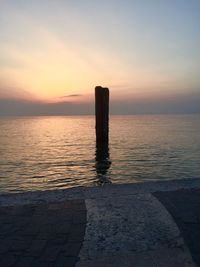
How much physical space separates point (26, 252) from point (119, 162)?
53.0 ft

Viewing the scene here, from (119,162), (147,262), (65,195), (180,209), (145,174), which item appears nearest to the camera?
(147,262)

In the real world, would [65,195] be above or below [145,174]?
above

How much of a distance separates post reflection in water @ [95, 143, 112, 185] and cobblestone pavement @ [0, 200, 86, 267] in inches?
338

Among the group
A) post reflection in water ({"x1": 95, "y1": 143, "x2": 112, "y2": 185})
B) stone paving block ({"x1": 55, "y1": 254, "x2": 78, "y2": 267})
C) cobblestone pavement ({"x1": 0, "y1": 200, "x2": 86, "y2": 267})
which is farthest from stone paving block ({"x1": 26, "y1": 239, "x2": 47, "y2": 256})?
post reflection in water ({"x1": 95, "y1": 143, "x2": 112, "y2": 185})

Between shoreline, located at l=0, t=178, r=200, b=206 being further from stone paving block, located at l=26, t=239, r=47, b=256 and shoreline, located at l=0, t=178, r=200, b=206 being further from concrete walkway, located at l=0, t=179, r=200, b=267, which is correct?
stone paving block, located at l=26, t=239, r=47, b=256

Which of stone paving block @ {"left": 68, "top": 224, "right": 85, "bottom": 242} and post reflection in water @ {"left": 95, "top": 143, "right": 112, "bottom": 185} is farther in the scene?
post reflection in water @ {"left": 95, "top": 143, "right": 112, "bottom": 185}

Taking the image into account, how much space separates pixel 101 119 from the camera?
26.5m

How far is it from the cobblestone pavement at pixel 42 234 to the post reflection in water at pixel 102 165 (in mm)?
8575

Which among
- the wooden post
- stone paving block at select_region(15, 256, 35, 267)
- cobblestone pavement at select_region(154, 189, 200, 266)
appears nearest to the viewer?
stone paving block at select_region(15, 256, 35, 267)

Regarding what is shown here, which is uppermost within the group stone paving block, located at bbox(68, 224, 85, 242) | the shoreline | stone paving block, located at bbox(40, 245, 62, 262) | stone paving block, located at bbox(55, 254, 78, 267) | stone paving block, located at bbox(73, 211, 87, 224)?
the shoreline

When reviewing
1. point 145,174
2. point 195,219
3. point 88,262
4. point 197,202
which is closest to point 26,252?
point 88,262

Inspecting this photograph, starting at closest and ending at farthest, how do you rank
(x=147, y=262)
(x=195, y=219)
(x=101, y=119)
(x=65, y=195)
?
1. (x=147, y=262)
2. (x=195, y=219)
3. (x=65, y=195)
4. (x=101, y=119)

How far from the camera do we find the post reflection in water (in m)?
14.2

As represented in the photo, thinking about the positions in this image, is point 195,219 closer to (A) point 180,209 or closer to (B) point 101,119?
(A) point 180,209
